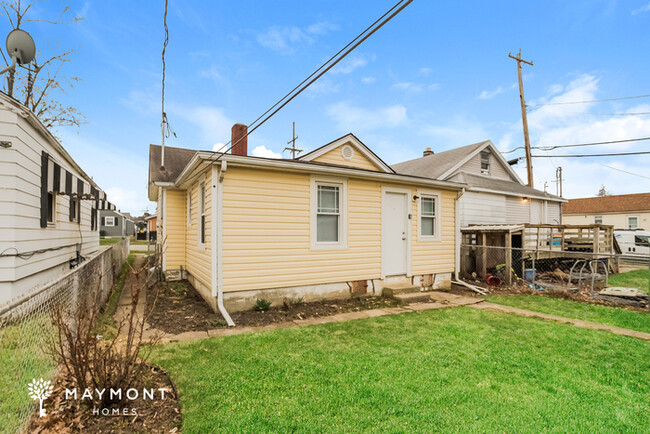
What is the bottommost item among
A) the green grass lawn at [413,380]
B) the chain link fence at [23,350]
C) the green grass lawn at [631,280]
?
the green grass lawn at [631,280]

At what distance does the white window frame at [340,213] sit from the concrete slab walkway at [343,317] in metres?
1.55

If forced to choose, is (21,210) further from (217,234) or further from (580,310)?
(580,310)

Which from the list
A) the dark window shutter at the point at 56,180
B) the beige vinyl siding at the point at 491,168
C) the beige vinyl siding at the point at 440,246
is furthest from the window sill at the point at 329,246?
the beige vinyl siding at the point at 491,168

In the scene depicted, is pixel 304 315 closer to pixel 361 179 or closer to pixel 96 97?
pixel 361 179

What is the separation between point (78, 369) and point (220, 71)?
26.2 ft

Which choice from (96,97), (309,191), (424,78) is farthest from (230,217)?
(424,78)

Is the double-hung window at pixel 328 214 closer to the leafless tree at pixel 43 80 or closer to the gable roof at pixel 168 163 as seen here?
the gable roof at pixel 168 163

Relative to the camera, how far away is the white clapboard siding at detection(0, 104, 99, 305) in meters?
4.77

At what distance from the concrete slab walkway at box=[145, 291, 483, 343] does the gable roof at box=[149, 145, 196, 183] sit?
652cm

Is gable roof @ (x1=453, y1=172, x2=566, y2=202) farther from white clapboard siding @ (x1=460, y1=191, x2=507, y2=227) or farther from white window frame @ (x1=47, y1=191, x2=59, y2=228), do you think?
white window frame @ (x1=47, y1=191, x2=59, y2=228)

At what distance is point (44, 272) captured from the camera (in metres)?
6.27

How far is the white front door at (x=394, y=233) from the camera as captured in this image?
25.1 ft

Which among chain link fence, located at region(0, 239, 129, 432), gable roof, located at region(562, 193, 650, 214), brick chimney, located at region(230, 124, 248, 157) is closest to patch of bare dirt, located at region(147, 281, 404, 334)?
chain link fence, located at region(0, 239, 129, 432)

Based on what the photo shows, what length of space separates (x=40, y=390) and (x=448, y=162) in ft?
50.2
